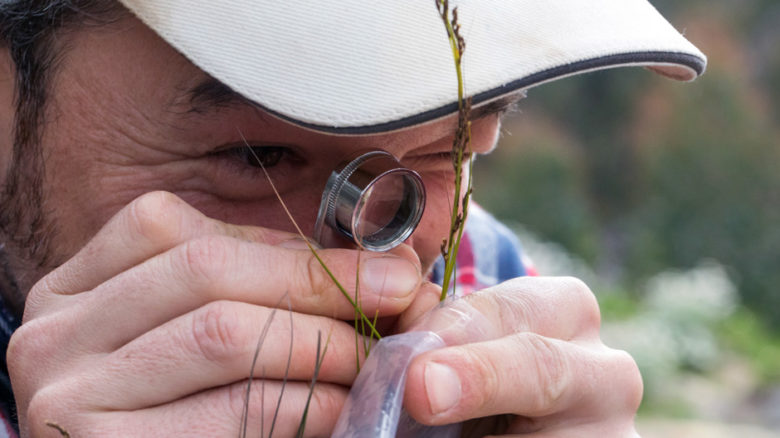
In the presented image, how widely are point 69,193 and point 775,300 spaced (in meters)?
15.5

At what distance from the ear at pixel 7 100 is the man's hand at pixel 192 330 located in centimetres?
45

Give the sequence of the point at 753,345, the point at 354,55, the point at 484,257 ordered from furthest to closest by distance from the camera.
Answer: the point at 753,345
the point at 484,257
the point at 354,55

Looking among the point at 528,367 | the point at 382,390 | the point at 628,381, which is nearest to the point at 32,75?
the point at 382,390

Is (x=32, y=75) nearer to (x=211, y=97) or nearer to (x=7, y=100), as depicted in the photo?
(x=7, y=100)

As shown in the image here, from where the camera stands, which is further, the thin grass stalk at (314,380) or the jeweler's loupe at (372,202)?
the jeweler's loupe at (372,202)

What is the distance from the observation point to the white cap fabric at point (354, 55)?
41.6 inches

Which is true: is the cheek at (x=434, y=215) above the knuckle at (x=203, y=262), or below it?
below

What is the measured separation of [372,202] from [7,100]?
0.72m

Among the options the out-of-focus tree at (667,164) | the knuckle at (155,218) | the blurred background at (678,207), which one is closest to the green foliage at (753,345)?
the blurred background at (678,207)

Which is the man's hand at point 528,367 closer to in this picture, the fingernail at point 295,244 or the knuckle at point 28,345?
the fingernail at point 295,244

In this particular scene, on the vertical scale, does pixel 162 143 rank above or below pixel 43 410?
above

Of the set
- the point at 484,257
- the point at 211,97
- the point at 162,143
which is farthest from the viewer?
the point at 484,257

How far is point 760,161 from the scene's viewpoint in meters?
17.4

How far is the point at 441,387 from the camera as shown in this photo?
959mm
